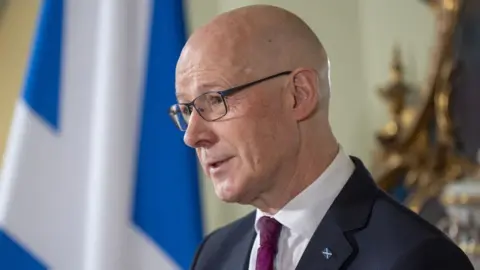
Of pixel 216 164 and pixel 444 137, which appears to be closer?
pixel 216 164

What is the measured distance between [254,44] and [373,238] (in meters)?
0.29

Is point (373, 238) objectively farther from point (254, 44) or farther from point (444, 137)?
point (444, 137)

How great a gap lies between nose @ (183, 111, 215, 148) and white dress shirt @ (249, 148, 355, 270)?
142 mm

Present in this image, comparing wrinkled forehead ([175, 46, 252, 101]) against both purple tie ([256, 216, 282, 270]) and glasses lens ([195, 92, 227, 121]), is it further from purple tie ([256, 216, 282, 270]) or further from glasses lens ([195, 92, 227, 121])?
purple tie ([256, 216, 282, 270])

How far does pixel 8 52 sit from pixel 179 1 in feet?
1.63

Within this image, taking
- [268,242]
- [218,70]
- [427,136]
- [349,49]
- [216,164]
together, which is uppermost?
[218,70]

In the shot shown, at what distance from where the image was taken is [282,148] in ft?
3.10

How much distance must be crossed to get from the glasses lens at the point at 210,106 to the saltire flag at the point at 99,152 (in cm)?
57

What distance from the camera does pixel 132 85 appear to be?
152 centimetres

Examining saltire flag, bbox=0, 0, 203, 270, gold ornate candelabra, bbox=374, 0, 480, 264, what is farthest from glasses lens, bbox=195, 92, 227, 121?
gold ornate candelabra, bbox=374, 0, 480, 264

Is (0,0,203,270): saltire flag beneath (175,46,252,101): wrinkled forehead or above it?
beneath

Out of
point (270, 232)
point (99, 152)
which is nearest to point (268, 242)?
point (270, 232)

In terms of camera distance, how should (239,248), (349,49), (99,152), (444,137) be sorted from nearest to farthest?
(239,248) → (99,152) → (444,137) → (349,49)

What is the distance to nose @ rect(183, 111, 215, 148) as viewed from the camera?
933 mm
